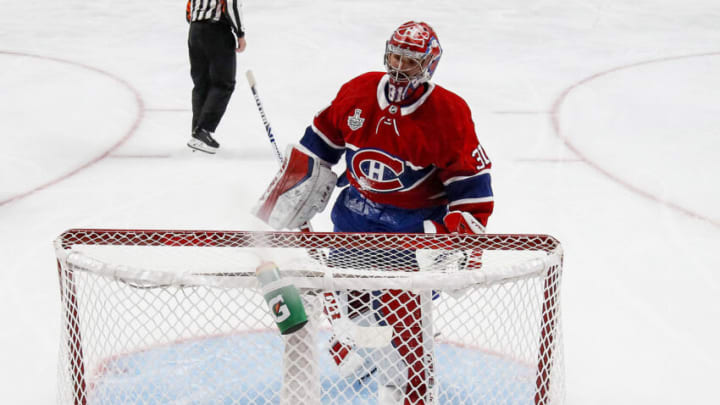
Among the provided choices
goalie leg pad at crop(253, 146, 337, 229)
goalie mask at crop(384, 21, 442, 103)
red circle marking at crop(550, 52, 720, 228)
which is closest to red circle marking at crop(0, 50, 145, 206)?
goalie leg pad at crop(253, 146, 337, 229)

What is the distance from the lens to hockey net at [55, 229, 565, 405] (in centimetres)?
117

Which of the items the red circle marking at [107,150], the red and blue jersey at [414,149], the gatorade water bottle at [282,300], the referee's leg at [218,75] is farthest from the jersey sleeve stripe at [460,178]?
the referee's leg at [218,75]

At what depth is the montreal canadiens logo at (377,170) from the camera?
1689 mm

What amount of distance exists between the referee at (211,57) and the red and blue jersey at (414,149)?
2164 millimetres

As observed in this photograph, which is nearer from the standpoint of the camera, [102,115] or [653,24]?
[102,115]

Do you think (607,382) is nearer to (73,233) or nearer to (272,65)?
(73,233)

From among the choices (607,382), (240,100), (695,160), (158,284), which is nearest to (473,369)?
(607,382)

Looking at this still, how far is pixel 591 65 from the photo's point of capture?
5.61 m

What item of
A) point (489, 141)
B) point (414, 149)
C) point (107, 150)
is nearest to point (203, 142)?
point (107, 150)

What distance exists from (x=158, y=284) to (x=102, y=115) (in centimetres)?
363

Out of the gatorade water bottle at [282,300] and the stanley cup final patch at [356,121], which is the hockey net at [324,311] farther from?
the stanley cup final patch at [356,121]

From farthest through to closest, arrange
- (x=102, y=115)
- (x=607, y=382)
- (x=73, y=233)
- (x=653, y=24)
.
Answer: (x=653, y=24) < (x=102, y=115) < (x=607, y=382) < (x=73, y=233)

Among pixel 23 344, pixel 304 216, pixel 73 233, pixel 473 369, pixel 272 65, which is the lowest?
pixel 272 65

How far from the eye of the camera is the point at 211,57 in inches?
152
